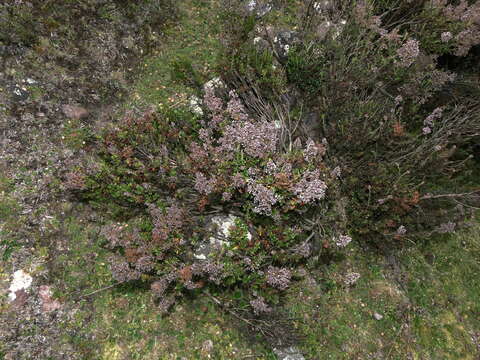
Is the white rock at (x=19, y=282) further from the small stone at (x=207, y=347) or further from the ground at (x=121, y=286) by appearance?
the small stone at (x=207, y=347)

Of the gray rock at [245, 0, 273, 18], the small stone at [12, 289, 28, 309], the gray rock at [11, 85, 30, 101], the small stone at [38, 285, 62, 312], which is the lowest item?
the small stone at [38, 285, 62, 312]

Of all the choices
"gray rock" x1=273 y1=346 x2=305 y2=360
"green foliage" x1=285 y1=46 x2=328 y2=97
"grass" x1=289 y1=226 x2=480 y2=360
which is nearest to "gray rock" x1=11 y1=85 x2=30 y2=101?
"green foliage" x1=285 y1=46 x2=328 y2=97

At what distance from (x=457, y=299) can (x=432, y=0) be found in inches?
222

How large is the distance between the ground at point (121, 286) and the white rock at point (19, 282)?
0.19 feet

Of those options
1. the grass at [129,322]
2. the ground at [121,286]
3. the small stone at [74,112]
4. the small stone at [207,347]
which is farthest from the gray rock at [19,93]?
the small stone at [207,347]

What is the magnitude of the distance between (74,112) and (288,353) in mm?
5300

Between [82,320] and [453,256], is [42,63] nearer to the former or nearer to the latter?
[82,320]

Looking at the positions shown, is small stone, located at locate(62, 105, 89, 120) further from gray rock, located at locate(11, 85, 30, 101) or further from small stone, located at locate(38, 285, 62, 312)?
small stone, located at locate(38, 285, 62, 312)

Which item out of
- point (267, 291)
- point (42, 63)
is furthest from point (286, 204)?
point (42, 63)

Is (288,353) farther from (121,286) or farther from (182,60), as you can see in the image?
(182,60)

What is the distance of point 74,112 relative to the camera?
5.54 metres

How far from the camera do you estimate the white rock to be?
4230 mm

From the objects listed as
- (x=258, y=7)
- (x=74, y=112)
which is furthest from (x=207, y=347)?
(x=258, y=7)

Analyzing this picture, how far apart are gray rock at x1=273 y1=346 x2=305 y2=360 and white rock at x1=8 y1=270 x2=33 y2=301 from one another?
360 cm
